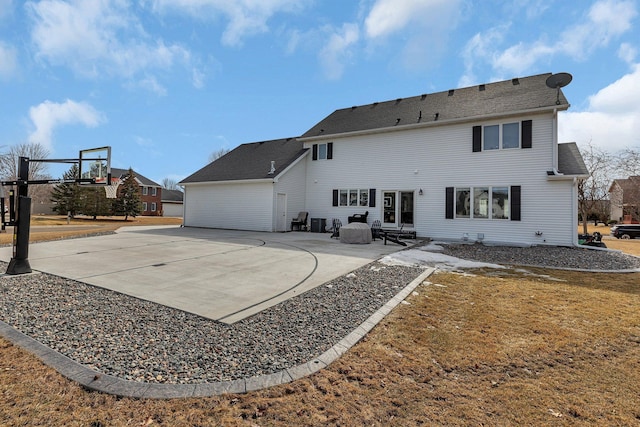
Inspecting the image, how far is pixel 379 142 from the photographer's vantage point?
606 inches

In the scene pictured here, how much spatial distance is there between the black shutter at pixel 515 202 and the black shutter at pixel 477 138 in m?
2.19

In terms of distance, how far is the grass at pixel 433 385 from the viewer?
2.08 meters

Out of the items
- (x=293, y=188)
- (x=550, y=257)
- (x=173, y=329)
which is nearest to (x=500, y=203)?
(x=550, y=257)

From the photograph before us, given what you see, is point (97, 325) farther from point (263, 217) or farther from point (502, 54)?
point (502, 54)

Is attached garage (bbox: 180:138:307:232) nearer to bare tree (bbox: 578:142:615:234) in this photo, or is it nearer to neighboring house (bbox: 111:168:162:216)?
bare tree (bbox: 578:142:615:234)

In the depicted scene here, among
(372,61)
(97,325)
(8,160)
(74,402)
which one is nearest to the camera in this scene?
(74,402)

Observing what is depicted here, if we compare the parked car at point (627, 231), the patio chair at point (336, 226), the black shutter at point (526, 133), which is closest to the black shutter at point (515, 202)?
the black shutter at point (526, 133)

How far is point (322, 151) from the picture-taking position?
56.4 ft

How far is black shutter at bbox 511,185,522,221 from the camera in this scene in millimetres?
12078

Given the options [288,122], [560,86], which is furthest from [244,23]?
[288,122]

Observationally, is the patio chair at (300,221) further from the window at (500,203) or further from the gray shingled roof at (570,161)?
the gray shingled roof at (570,161)

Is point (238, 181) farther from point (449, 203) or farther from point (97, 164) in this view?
point (449, 203)

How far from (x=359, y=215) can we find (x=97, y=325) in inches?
505

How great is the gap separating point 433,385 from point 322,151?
1556cm
